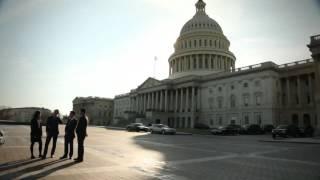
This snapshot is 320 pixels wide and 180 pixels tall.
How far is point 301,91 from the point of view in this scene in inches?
2549

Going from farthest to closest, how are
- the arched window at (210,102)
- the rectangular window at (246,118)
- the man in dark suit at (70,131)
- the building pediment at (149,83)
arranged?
the building pediment at (149,83)
the arched window at (210,102)
the rectangular window at (246,118)
the man in dark suit at (70,131)

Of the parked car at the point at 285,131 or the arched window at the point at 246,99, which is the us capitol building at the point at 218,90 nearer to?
the arched window at the point at 246,99

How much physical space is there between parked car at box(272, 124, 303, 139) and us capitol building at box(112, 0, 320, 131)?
3537 mm

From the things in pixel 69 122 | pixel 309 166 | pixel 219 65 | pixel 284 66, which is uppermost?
pixel 219 65

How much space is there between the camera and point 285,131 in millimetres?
38406

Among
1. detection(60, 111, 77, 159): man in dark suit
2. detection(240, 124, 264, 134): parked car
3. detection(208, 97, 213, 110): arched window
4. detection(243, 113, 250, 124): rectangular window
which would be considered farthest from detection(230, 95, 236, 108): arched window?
detection(60, 111, 77, 159): man in dark suit

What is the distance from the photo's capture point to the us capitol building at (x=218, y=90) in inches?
2520

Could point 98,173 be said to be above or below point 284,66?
below

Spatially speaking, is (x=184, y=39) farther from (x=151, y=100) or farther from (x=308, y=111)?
(x=308, y=111)

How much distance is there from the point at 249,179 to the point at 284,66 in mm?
64798

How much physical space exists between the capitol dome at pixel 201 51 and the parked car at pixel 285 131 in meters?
53.2

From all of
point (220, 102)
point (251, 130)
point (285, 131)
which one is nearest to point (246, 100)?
point (220, 102)

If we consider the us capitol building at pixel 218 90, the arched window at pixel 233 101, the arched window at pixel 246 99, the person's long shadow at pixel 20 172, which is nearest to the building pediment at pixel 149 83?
the us capitol building at pixel 218 90

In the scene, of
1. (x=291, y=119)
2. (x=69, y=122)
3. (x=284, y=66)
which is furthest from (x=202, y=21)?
(x=69, y=122)
